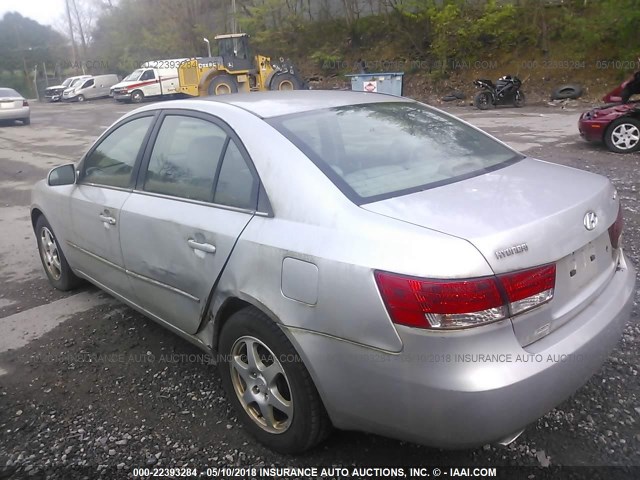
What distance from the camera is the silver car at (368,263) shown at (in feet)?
6.22

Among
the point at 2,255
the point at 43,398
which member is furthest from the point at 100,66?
the point at 43,398

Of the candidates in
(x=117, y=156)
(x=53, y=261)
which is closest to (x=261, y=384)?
(x=117, y=156)

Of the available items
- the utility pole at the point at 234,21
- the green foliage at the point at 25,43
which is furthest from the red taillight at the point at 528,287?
the green foliage at the point at 25,43

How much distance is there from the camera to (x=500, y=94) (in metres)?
18.2

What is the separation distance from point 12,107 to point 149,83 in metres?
11.4

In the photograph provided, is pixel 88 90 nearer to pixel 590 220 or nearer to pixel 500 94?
pixel 500 94

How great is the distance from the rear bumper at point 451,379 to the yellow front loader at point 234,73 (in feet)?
76.1

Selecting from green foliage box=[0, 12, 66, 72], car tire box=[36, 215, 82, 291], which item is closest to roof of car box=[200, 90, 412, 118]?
car tire box=[36, 215, 82, 291]

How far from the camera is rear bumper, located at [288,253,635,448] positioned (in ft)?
6.16

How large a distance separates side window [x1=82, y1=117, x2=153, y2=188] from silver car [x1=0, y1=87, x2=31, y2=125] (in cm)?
1938

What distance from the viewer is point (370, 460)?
2455 millimetres

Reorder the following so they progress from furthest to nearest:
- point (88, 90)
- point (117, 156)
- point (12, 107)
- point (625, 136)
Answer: point (88, 90) → point (12, 107) → point (625, 136) → point (117, 156)

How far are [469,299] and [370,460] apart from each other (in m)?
1.03

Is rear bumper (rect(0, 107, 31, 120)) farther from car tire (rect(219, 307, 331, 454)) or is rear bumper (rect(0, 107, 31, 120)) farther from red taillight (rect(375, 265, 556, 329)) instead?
red taillight (rect(375, 265, 556, 329))
